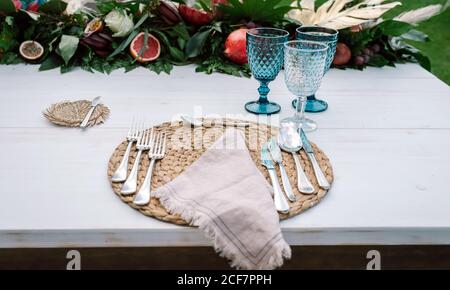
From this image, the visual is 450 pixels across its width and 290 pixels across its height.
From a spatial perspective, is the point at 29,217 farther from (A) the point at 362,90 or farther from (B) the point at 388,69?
(B) the point at 388,69

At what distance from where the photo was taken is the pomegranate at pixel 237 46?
143 cm

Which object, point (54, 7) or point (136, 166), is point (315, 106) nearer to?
point (136, 166)

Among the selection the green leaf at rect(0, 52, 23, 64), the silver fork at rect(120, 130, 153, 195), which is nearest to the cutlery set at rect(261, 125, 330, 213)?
the silver fork at rect(120, 130, 153, 195)

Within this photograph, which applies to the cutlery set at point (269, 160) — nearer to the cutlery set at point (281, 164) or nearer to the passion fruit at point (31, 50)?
the cutlery set at point (281, 164)

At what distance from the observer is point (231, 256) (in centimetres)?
71

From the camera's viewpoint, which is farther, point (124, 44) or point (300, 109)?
point (124, 44)

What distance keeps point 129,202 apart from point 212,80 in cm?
67

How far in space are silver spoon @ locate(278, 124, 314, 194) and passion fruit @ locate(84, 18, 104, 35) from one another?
2.45ft

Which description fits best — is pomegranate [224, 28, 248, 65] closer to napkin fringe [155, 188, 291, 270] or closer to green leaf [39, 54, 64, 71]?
green leaf [39, 54, 64, 71]

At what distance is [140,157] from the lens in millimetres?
907

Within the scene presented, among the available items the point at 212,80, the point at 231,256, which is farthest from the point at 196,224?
the point at 212,80

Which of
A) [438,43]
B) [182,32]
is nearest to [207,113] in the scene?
[182,32]

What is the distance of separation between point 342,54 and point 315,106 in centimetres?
37
